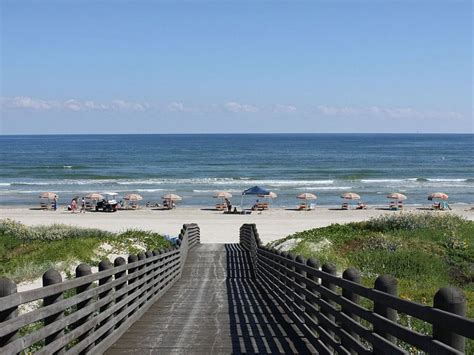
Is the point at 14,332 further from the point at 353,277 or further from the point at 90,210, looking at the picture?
the point at 90,210

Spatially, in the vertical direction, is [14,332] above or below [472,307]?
above

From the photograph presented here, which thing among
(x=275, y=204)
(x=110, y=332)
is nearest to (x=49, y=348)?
(x=110, y=332)

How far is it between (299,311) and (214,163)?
331 ft

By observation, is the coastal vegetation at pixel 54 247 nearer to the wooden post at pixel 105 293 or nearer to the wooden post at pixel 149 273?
the wooden post at pixel 149 273

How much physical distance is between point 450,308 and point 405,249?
52.6 feet

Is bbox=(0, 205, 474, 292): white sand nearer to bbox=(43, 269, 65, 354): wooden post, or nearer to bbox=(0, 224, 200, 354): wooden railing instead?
bbox=(0, 224, 200, 354): wooden railing

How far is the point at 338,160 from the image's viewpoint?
116 meters

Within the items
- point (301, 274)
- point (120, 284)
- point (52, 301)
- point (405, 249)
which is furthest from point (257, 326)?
point (405, 249)

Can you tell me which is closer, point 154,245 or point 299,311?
point 299,311

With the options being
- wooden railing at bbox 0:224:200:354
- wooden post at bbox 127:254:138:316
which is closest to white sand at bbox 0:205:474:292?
wooden post at bbox 127:254:138:316

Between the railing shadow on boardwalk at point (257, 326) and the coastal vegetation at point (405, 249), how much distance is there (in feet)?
9.06

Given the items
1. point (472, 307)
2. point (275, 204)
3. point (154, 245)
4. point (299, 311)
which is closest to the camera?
point (299, 311)

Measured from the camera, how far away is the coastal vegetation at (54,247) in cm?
1827

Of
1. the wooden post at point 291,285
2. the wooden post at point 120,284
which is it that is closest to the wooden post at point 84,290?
the wooden post at point 120,284
